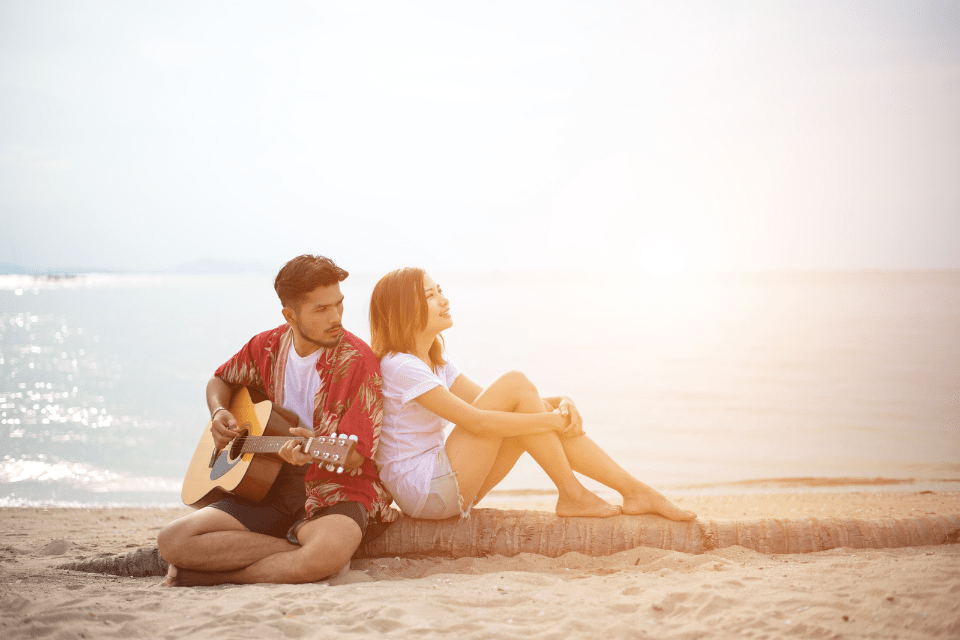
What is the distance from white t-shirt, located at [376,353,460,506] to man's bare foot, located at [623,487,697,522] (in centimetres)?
133

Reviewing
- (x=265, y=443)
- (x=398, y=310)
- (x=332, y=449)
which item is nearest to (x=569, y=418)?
(x=398, y=310)

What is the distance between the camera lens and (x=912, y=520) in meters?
4.34

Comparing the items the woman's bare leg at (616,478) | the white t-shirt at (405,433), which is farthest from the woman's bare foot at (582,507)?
the white t-shirt at (405,433)

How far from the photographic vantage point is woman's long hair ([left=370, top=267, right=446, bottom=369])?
4.09 m

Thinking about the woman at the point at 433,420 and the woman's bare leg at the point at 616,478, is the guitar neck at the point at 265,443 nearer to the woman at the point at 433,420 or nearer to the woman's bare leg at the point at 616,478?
the woman at the point at 433,420

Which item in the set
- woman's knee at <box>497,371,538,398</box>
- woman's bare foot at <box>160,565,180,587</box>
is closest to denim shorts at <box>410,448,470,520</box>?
woman's knee at <box>497,371,538,398</box>

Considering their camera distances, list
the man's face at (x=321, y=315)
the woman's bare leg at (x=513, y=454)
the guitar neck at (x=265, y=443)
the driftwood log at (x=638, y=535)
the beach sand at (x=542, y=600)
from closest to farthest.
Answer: the beach sand at (x=542, y=600), the guitar neck at (x=265, y=443), the man's face at (x=321, y=315), the woman's bare leg at (x=513, y=454), the driftwood log at (x=638, y=535)

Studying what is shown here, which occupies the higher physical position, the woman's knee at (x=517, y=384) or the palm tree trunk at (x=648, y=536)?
the woman's knee at (x=517, y=384)

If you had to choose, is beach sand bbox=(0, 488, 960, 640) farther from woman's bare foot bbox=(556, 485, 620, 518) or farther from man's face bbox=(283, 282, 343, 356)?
man's face bbox=(283, 282, 343, 356)

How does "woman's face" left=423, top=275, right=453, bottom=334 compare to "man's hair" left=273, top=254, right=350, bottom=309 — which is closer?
"man's hair" left=273, top=254, right=350, bottom=309

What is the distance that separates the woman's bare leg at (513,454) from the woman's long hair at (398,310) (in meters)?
0.57

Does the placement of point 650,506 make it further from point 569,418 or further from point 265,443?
point 265,443

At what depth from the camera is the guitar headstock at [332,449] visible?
3.54 metres

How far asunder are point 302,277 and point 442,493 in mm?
1499
